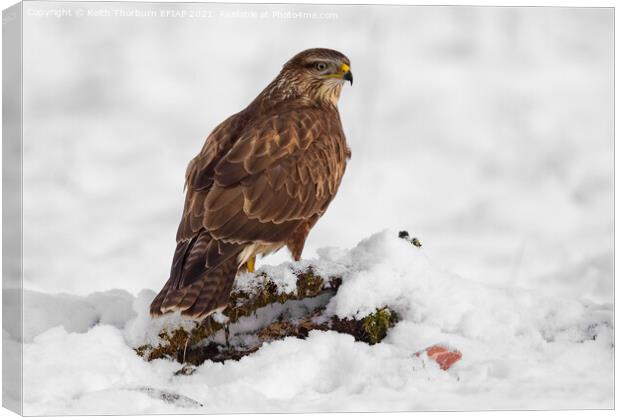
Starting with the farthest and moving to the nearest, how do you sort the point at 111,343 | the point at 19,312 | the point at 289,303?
1. the point at 289,303
2. the point at 111,343
3. the point at 19,312

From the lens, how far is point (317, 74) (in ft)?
26.3

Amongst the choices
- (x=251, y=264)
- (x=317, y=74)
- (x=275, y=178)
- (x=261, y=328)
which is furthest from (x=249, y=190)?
(x=317, y=74)

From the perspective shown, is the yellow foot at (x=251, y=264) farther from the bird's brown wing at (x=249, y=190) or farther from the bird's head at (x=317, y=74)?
the bird's head at (x=317, y=74)

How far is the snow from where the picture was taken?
6.34 m

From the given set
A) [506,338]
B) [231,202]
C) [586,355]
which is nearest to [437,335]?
[506,338]

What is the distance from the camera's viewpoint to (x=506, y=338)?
23.2ft

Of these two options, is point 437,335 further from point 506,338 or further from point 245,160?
point 245,160

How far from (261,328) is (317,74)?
220 cm

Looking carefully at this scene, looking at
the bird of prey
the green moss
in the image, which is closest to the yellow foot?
the bird of prey

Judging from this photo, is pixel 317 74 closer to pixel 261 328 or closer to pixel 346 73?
pixel 346 73

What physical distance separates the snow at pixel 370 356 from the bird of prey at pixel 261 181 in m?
0.38

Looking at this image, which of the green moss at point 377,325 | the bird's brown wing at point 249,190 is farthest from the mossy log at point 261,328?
the bird's brown wing at point 249,190

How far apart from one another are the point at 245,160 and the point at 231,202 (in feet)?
1.36

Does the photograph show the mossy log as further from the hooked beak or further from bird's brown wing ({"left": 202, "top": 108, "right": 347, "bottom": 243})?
the hooked beak
